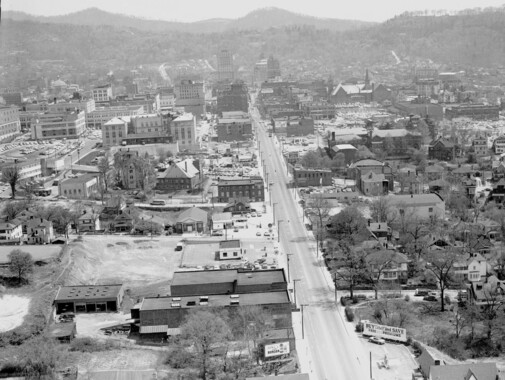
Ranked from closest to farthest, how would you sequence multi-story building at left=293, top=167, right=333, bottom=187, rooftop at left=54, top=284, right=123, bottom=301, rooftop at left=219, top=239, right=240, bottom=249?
1. rooftop at left=54, top=284, right=123, bottom=301
2. rooftop at left=219, top=239, right=240, bottom=249
3. multi-story building at left=293, top=167, right=333, bottom=187

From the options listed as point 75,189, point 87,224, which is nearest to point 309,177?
point 75,189

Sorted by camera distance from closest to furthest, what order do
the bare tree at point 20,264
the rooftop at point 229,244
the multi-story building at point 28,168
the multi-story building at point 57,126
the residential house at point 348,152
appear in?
the bare tree at point 20,264, the rooftop at point 229,244, the multi-story building at point 28,168, the residential house at point 348,152, the multi-story building at point 57,126

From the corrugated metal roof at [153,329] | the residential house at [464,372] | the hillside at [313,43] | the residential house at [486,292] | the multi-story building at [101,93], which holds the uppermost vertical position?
the hillside at [313,43]

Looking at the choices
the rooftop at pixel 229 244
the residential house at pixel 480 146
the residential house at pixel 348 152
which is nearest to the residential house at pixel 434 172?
the residential house at pixel 348 152

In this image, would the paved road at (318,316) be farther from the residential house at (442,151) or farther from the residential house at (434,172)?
the residential house at (442,151)

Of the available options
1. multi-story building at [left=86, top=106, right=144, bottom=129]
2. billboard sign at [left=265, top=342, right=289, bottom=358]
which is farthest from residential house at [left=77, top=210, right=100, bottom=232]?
multi-story building at [left=86, top=106, right=144, bottom=129]

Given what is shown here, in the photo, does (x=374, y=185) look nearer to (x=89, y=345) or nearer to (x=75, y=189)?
(x=75, y=189)

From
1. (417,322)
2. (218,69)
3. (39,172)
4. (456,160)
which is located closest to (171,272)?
(417,322)

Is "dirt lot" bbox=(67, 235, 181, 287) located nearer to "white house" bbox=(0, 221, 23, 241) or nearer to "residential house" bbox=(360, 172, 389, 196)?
"white house" bbox=(0, 221, 23, 241)
